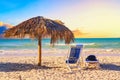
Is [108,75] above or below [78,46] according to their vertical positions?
below

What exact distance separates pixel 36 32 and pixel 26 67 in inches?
45.4

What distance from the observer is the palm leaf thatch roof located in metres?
9.23

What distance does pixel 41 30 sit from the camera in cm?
919

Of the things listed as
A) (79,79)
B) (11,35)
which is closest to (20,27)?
(11,35)

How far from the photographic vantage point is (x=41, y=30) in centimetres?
919

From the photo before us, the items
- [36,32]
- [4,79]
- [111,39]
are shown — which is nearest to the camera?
[4,79]

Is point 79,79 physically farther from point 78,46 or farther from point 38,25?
point 38,25

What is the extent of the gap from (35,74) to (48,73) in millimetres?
361

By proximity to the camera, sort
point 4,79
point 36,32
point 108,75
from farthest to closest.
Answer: point 36,32
point 108,75
point 4,79

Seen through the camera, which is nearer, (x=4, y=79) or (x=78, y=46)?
(x=4, y=79)

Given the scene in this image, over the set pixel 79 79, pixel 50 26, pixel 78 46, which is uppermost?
pixel 50 26

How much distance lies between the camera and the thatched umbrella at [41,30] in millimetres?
9234

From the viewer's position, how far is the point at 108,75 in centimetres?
812

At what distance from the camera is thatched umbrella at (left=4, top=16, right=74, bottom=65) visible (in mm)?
9234
